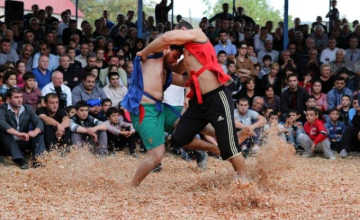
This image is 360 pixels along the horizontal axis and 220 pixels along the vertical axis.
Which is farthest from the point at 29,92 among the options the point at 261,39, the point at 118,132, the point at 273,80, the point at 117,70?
the point at 261,39

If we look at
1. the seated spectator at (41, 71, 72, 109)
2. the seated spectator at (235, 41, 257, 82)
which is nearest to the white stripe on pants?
the seated spectator at (235, 41, 257, 82)

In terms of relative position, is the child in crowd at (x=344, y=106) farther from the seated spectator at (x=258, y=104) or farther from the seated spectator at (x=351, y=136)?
the seated spectator at (x=258, y=104)

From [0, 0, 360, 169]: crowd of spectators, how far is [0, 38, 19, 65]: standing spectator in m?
0.01

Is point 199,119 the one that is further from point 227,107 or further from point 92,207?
point 92,207

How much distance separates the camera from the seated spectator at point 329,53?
11883mm

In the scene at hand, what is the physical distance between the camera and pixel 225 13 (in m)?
14.2

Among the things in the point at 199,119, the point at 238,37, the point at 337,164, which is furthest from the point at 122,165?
the point at 238,37

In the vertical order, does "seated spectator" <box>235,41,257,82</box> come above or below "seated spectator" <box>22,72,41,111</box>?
above

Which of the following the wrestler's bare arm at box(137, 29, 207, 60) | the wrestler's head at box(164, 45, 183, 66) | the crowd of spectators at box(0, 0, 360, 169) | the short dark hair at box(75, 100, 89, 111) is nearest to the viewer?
the wrestler's bare arm at box(137, 29, 207, 60)

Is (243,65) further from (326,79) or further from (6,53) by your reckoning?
(6,53)

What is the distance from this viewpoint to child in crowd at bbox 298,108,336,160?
863 centimetres

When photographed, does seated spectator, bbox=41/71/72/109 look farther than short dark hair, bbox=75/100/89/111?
Yes

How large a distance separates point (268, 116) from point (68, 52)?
10.4 ft

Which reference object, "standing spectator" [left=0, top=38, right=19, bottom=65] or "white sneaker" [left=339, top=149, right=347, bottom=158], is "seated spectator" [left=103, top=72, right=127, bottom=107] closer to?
"standing spectator" [left=0, top=38, right=19, bottom=65]
